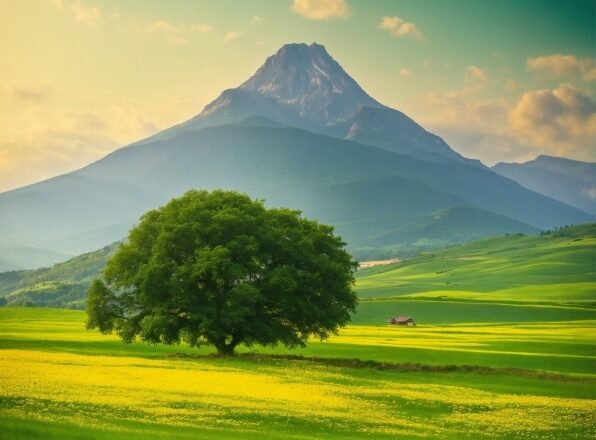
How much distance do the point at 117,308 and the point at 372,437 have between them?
140 feet

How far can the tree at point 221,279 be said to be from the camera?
6569 cm

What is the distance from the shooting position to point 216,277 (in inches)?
2579

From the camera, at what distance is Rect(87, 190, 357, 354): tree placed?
65.7 m

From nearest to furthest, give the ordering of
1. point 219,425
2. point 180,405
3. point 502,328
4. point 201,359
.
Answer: point 219,425, point 180,405, point 201,359, point 502,328

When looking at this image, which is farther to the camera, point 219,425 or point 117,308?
point 117,308

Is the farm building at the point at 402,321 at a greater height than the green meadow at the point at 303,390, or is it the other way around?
the farm building at the point at 402,321

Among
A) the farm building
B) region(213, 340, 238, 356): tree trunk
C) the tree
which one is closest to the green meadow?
the tree

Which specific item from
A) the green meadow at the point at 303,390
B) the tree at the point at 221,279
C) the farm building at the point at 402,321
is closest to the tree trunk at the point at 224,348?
the tree at the point at 221,279

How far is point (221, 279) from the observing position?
218ft

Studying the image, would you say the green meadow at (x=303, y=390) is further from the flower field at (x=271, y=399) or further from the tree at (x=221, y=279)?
the tree at (x=221, y=279)

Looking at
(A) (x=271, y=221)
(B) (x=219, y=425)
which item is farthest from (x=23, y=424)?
(A) (x=271, y=221)

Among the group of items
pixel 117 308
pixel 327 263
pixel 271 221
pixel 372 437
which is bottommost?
pixel 372 437

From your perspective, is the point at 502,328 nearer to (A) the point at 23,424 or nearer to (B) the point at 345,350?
(B) the point at 345,350

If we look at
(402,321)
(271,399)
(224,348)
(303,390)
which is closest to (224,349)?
(224,348)
